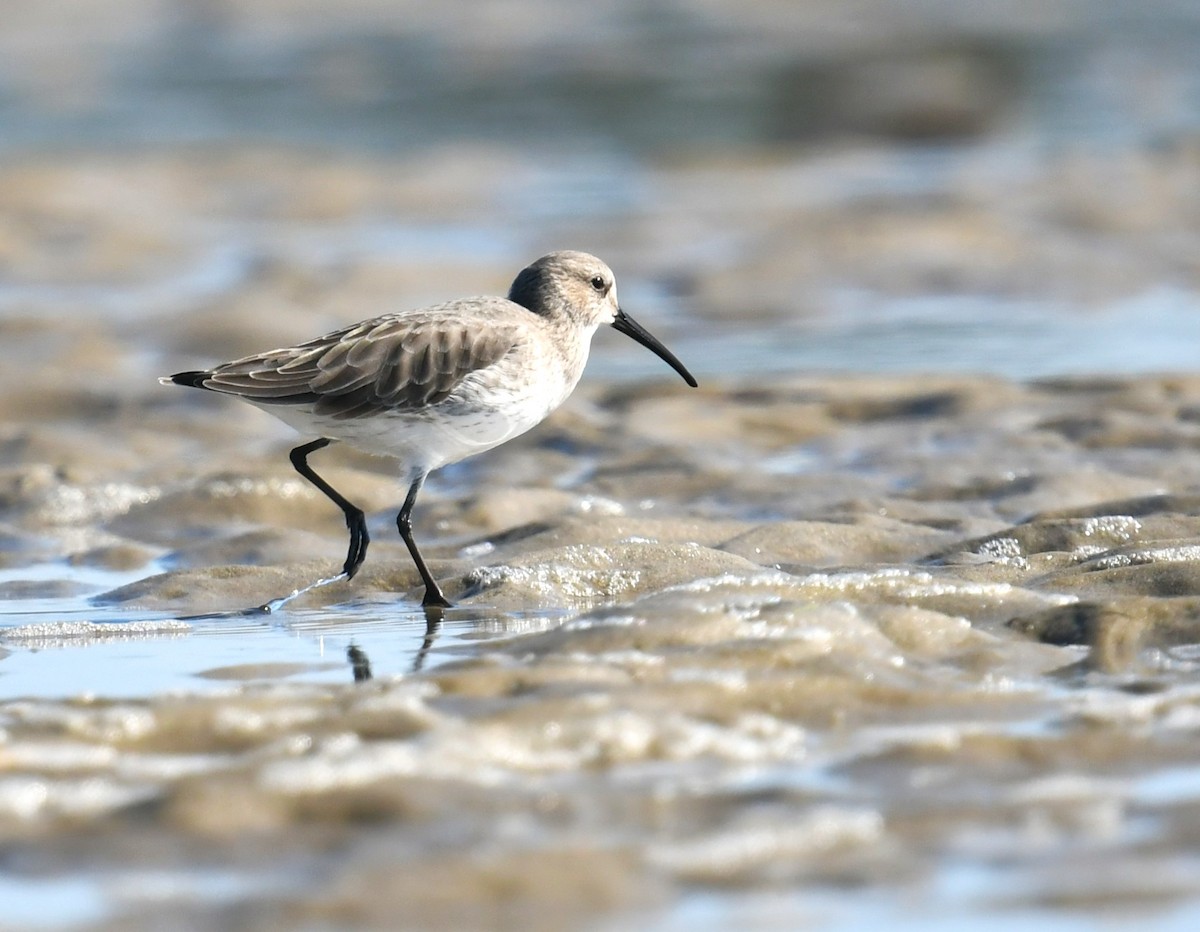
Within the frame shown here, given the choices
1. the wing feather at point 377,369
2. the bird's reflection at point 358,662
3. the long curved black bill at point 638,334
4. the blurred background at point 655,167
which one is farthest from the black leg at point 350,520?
the blurred background at point 655,167

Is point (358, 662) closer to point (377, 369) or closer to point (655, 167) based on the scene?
point (377, 369)

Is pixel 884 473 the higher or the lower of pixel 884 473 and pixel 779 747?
the lower

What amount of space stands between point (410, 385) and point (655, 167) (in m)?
12.7

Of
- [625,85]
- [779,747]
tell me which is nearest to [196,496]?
[779,747]

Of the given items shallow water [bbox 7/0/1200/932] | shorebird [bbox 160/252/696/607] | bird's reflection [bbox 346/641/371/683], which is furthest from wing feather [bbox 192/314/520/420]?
bird's reflection [bbox 346/641/371/683]

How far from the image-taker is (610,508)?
8336 millimetres

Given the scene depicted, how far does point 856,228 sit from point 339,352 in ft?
27.8

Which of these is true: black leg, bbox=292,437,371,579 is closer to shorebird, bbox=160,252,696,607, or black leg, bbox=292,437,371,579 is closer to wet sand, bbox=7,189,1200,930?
shorebird, bbox=160,252,696,607

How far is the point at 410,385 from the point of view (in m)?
7.18

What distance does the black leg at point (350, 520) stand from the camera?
723 cm

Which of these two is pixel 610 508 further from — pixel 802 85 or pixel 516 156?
pixel 802 85

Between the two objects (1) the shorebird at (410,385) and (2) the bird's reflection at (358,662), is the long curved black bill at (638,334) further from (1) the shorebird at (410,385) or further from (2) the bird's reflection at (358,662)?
(2) the bird's reflection at (358,662)

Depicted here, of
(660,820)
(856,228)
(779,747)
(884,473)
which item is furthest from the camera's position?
(856,228)

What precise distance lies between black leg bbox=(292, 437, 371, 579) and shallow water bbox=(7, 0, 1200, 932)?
4.6 inches
